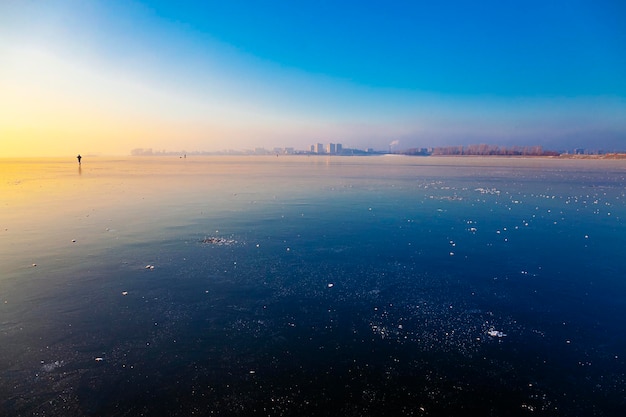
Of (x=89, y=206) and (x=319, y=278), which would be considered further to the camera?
(x=89, y=206)

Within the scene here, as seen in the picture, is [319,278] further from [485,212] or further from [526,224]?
[485,212]

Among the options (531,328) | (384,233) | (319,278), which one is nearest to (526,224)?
(384,233)

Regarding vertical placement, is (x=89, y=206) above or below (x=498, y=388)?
above

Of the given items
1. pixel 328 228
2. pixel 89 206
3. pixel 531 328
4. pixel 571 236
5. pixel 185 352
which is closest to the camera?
pixel 185 352

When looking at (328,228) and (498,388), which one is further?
(328,228)

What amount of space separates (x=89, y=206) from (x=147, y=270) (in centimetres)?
1515

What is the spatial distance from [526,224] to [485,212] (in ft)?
11.1

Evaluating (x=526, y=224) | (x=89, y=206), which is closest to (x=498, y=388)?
(x=526, y=224)

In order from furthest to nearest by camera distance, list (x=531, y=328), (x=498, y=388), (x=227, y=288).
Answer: (x=227, y=288), (x=531, y=328), (x=498, y=388)

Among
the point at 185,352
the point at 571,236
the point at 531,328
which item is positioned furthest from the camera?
the point at 571,236

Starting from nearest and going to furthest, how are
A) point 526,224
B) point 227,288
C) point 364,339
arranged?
1. point 364,339
2. point 227,288
3. point 526,224

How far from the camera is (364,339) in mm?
7301

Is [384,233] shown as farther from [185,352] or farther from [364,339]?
[185,352]

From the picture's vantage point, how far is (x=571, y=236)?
15766mm
